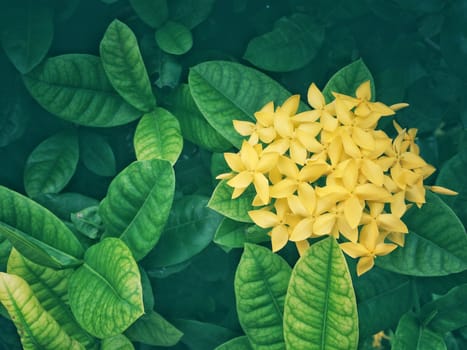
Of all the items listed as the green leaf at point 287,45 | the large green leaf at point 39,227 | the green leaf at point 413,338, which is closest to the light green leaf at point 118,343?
the large green leaf at point 39,227

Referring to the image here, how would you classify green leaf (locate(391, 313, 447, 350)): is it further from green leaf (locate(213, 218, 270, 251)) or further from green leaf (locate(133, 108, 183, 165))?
green leaf (locate(133, 108, 183, 165))

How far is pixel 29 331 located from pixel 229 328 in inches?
21.9

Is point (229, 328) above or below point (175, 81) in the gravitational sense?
below

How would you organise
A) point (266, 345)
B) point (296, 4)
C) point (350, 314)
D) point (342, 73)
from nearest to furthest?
1. point (350, 314)
2. point (266, 345)
3. point (342, 73)
4. point (296, 4)

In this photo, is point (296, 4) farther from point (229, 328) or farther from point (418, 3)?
point (229, 328)

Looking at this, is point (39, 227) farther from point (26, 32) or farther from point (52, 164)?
point (26, 32)

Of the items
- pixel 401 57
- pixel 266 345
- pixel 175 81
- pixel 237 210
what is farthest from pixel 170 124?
pixel 401 57

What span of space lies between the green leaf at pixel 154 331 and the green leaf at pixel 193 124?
1.23 ft

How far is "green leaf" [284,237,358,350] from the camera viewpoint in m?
1.15

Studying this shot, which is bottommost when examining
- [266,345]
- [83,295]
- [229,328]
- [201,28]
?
[229,328]

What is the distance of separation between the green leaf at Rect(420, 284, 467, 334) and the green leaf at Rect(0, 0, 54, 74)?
96 centimetres

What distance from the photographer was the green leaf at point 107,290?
115 centimetres

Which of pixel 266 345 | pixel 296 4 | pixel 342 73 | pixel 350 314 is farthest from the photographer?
pixel 296 4

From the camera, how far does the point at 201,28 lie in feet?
5.18
